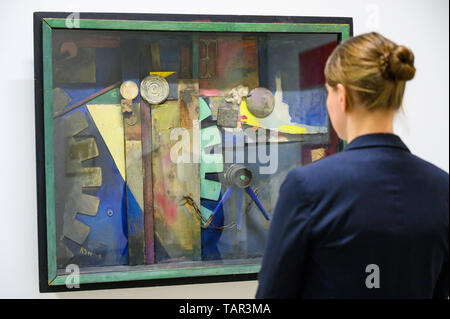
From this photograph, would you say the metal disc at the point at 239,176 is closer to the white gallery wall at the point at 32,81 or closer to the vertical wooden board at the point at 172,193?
the vertical wooden board at the point at 172,193

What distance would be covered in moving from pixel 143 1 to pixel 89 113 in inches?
12.8

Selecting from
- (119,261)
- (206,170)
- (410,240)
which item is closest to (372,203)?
(410,240)

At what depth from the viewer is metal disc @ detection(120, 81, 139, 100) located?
118 cm

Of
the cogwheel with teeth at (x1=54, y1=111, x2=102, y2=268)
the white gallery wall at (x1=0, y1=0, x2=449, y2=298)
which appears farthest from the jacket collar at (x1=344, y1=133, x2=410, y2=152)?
the cogwheel with teeth at (x1=54, y1=111, x2=102, y2=268)

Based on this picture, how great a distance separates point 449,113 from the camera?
138 cm

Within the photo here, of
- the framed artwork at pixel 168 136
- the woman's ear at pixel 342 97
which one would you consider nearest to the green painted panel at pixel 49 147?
the framed artwork at pixel 168 136

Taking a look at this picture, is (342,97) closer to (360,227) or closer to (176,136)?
(360,227)

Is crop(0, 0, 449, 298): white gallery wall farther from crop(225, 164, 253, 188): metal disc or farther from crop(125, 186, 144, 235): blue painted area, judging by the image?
crop(225, 164, 253, 188): metal disc

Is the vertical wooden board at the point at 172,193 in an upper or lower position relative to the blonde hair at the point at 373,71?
lower

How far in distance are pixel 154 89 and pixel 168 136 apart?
126 mm

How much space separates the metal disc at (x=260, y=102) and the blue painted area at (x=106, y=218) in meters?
0.39

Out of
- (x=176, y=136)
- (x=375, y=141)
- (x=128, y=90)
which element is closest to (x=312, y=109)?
(x=176, y=136)

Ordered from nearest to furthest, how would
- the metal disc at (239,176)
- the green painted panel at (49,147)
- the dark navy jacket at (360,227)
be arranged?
the dark navy jacket at (360,227) → the green painted panel at (49,147) → the metal disc at (239,176)

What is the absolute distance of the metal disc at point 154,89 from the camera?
1.19 meters
